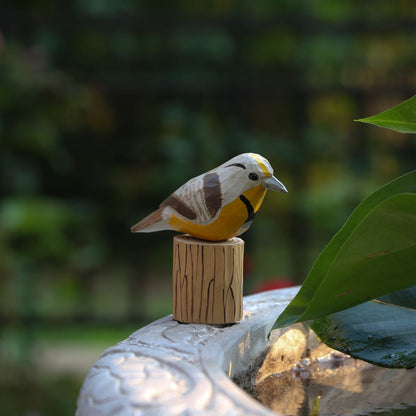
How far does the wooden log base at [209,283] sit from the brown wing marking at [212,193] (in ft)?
0.18

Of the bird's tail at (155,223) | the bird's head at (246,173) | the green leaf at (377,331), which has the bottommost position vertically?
the green leaf at (377,331)

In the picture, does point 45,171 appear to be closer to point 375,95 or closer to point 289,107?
point 289,107

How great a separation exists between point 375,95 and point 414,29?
0.36 m

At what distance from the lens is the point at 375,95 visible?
2869 millimetres

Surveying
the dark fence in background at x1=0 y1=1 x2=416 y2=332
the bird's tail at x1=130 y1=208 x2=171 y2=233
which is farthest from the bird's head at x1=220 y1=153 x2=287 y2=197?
the dark fence in background at x1=0 y1=1 x2=416 y2=332

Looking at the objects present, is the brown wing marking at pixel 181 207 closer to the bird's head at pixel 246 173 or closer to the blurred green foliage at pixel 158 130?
the bird's head at pixel 246 173

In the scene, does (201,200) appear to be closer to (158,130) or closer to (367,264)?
(367,264)

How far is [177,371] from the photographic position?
2.28 ft

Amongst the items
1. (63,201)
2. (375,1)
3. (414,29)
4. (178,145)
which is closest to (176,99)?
(178,145)

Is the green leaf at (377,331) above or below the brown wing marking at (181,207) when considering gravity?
below

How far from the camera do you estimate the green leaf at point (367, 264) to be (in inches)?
28.8

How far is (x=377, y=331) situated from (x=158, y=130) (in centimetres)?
260

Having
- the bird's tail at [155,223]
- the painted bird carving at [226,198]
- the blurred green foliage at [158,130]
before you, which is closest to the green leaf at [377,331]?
the painted bird carving at [226,198]

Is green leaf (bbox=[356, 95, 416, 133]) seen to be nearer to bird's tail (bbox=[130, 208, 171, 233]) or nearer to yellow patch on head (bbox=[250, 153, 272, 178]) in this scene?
yellow patch on head (bbox=[250, 153, 272, 178])
